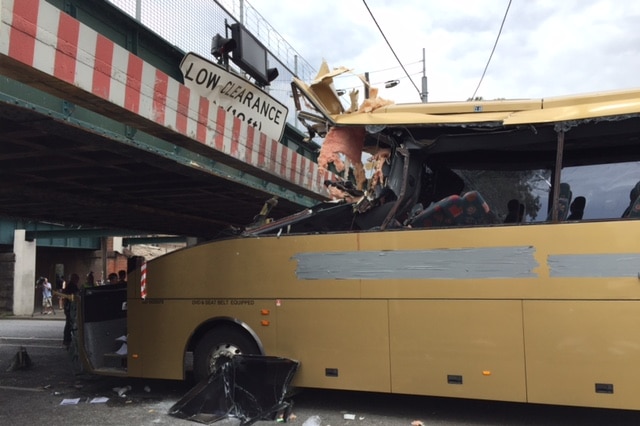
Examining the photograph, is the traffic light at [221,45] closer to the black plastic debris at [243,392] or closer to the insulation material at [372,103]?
the insulation material at [372,103]

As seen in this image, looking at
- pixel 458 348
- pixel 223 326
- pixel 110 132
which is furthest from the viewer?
pixel 223 326

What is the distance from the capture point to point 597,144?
5789mm

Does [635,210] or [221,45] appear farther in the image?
[221,45]

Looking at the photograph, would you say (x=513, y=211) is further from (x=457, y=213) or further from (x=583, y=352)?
(x=583, y=352)

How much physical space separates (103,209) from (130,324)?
460 centimetres

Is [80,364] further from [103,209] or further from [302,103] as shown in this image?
[302,103]

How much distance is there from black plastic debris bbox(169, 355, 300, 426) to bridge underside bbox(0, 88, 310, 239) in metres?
3.07

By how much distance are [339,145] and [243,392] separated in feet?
10.6

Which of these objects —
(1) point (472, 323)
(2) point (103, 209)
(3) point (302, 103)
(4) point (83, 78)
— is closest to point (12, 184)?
(2) point (103, 209)

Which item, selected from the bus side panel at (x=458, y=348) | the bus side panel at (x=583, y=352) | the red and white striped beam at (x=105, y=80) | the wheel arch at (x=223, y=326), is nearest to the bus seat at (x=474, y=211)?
the bus side panel at (x=458, y=348)

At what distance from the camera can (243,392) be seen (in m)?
6.41

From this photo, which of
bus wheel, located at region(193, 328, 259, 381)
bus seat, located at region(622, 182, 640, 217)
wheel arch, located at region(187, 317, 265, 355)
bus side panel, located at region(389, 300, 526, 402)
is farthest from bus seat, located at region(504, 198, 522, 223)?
bus wheel, located at region(193, 328, 259, 381)

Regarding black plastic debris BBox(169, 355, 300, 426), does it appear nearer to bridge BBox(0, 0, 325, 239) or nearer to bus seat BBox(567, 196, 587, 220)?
bridge BBox(0, 0, 325, 239)

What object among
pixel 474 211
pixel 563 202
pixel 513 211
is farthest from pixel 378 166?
pixel 563 202
